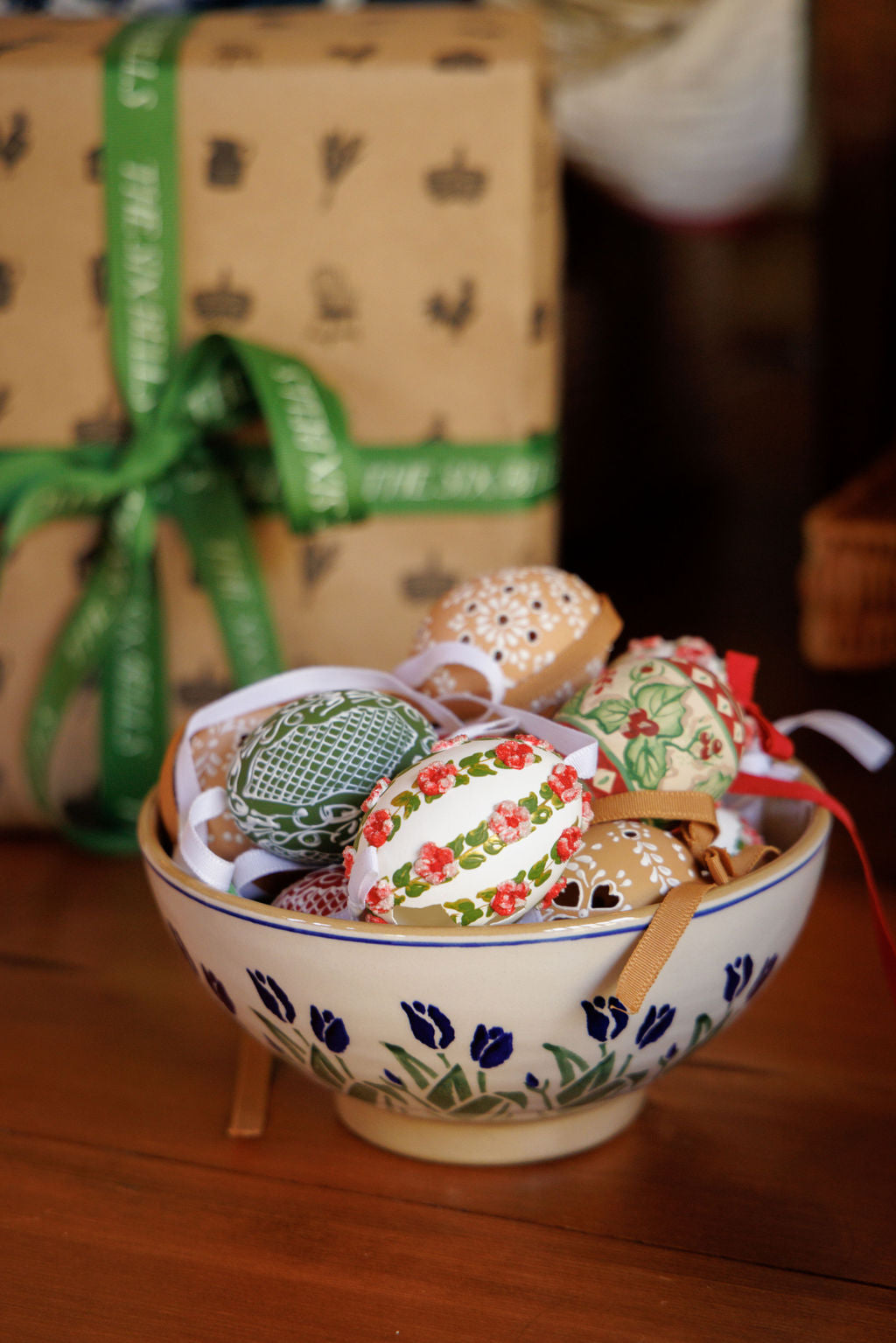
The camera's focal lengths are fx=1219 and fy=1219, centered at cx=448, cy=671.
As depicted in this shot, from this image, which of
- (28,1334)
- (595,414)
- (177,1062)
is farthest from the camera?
(595,414)

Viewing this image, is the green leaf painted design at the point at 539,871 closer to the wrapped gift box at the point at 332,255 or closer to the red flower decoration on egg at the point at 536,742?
the red flower decoration on egg at the point at 536,742

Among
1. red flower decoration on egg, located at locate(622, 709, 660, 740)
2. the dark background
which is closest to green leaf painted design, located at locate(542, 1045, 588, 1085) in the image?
red flower decoration on egg, located at locate(622, 709, 660, 740)

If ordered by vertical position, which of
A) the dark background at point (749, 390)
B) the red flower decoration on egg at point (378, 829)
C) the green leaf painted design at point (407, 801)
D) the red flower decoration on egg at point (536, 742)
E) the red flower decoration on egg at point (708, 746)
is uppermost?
the red flower decoration on egg at point (536, 742)

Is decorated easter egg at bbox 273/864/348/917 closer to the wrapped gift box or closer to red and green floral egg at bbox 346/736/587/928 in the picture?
red and green floral egg at bbox 346/736/587/928

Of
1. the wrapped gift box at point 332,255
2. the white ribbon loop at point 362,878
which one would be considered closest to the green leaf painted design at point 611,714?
the white ribbon loop at point 362,878

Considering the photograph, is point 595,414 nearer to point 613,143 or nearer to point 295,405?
point 613,143

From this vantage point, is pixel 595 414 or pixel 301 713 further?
pixel 595 414

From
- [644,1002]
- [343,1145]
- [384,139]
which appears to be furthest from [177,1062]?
[384,139]
